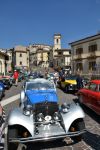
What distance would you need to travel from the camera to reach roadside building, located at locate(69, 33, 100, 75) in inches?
1686

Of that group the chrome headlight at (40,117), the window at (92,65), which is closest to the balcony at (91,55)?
the window at (92,65)

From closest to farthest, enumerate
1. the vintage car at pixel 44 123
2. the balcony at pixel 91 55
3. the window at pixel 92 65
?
the vintage car at pixel 44 123, the balcony at pixel 91 55, the window at pixel 92 65

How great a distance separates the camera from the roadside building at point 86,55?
42812mm

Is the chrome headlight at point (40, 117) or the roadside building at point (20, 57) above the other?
the roadside building at point (20, 57)

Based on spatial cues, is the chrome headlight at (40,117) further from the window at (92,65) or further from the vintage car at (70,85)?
the window at (92,65)

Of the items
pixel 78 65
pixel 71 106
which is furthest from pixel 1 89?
pixel 78 65

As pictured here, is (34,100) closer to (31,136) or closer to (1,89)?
(31,136)

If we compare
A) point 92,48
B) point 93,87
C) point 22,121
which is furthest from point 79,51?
point 22,121

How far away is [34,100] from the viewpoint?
8.56 metres

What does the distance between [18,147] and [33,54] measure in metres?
143

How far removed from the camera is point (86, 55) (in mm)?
46281

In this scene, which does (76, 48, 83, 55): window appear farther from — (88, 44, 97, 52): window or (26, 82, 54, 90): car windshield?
(26, 82, 54, 90): car windshield

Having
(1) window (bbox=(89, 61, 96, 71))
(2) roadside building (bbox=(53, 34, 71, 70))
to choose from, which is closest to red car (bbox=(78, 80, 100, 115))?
(1) window (bbox=(89, 61, 96, 71))

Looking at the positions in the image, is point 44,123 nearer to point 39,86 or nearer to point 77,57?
point 39,86
